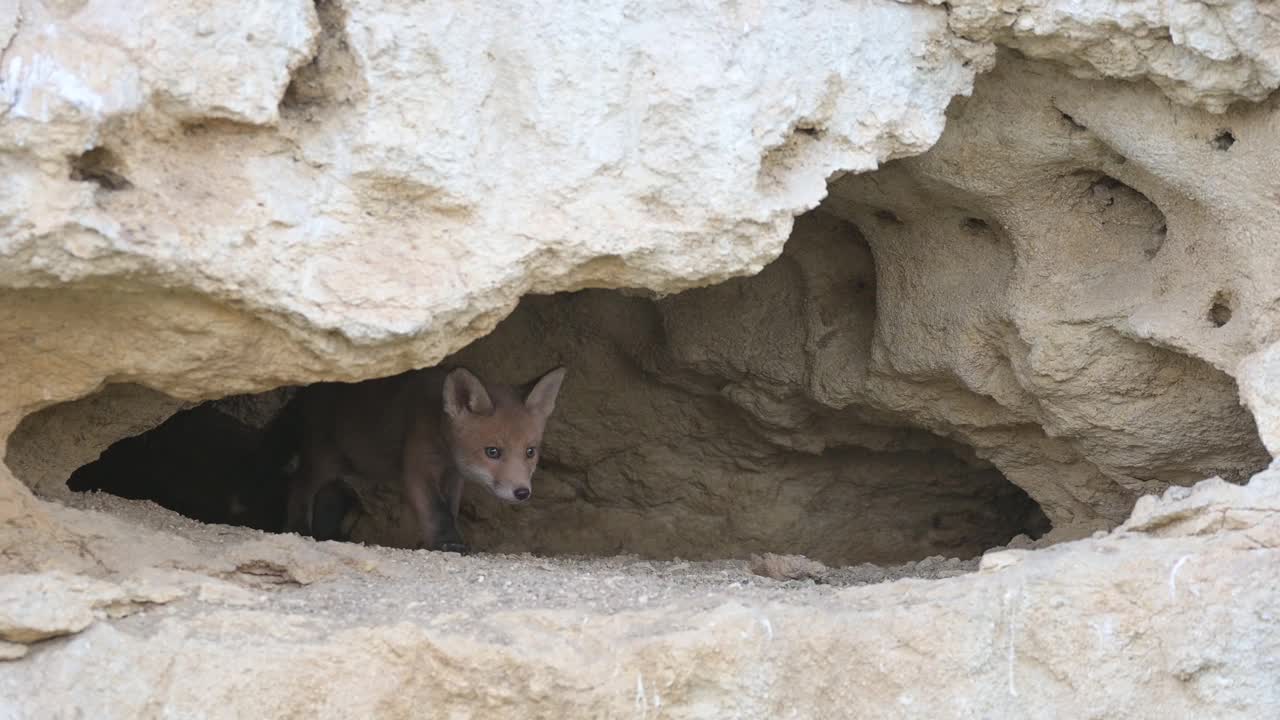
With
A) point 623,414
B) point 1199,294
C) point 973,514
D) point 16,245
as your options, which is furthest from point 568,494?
point 16,245

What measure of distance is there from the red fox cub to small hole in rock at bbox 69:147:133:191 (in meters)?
2.40

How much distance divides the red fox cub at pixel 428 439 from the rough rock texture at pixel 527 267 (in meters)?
1.44

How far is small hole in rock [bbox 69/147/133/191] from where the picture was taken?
2.68 m

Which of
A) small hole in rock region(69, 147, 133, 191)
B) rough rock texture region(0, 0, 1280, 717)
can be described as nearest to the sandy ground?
rough rock texture region(0, 0, 1280, 717)

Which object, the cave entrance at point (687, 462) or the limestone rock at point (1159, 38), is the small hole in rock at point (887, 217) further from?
the limestone rock at point (1159, 38)

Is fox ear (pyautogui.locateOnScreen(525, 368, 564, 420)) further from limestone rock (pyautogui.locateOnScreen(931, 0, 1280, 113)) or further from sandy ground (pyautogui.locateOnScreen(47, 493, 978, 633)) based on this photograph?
limestone rock (pyautogui.locateOnScreen(931, 0, 1280, 113))

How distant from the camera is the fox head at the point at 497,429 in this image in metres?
5.14

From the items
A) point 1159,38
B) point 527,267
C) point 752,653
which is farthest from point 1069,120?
point 752,653

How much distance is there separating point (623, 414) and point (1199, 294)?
95.4 inches

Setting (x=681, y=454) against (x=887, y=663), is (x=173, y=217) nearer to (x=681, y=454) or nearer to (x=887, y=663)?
(x=887, y=663)

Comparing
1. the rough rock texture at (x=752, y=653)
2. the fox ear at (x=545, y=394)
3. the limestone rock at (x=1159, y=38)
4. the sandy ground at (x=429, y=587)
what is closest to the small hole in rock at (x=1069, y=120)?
the limestone rock at (x=1159, y=38)

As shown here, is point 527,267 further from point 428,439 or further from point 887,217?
point 428,439

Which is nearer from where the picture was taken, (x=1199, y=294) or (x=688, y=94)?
(x=688, y=94)

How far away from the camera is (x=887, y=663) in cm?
286
